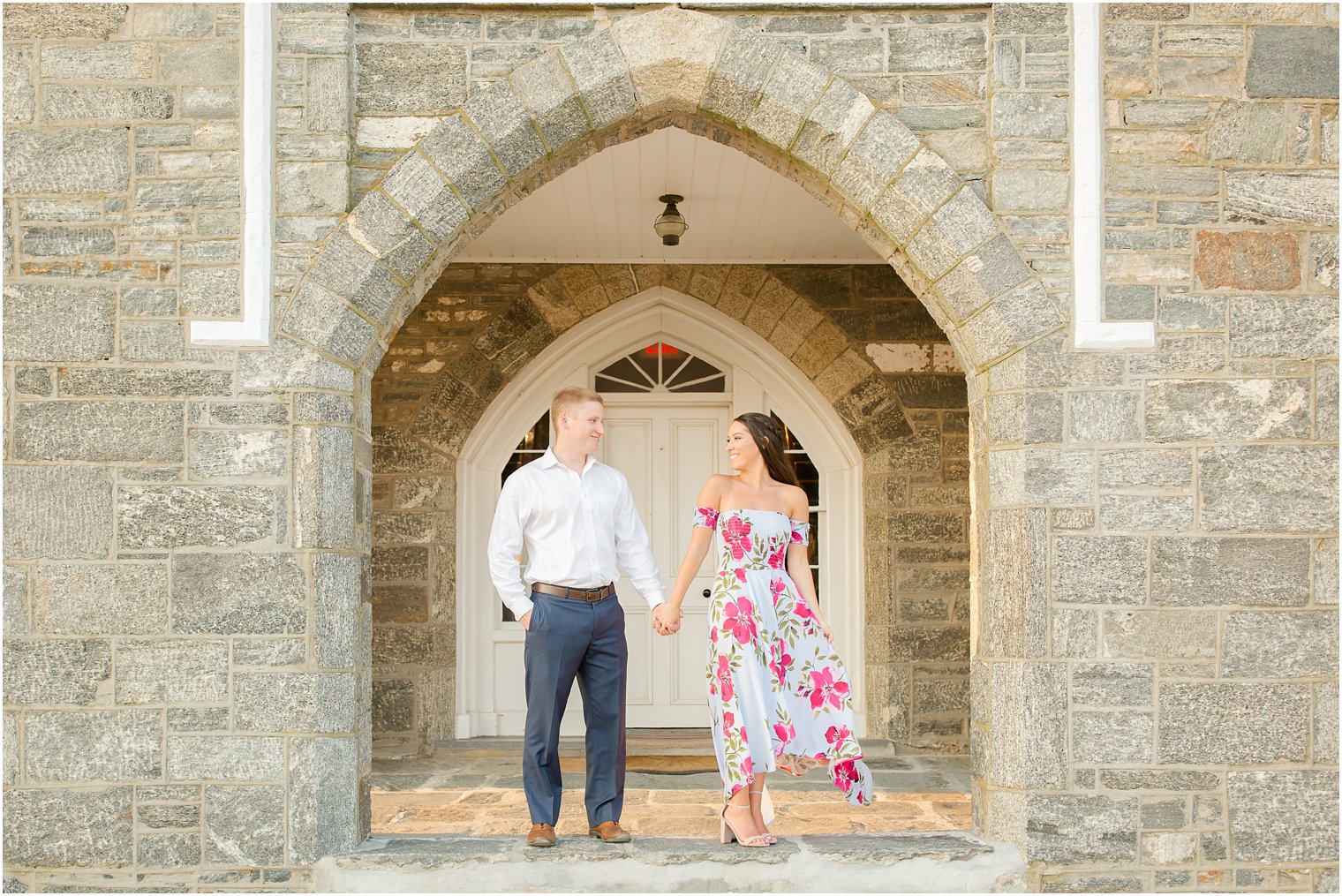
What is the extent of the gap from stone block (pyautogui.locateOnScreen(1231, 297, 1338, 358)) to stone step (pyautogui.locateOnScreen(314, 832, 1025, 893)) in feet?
6.60

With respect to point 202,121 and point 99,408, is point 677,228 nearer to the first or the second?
point 202,121

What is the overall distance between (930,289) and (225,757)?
3068mm

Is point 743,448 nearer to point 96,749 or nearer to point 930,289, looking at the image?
point 930,289

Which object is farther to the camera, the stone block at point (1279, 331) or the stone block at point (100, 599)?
the stone block at point (1279, 331)

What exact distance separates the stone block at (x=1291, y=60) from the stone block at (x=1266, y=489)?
133 cm

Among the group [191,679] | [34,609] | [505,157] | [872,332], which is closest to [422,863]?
[191,679]

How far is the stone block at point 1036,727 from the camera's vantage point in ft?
14.5

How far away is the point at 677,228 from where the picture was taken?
6.06 meters

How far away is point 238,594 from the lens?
4438mm

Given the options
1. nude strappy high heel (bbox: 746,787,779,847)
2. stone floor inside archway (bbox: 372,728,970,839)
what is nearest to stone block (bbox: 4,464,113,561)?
stone floor inside archway (bbox: 372,728,970,839)

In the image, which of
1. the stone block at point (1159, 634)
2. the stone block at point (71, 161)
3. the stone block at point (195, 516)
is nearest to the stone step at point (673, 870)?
the stone block at point (1159, 634)

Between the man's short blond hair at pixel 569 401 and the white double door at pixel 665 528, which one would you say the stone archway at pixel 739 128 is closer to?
the man's short blond hair at pixel 569 401

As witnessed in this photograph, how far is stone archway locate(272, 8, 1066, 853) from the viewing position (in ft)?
14.8

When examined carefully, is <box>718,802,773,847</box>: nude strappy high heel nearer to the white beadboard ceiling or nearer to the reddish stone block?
the reddish stone block
